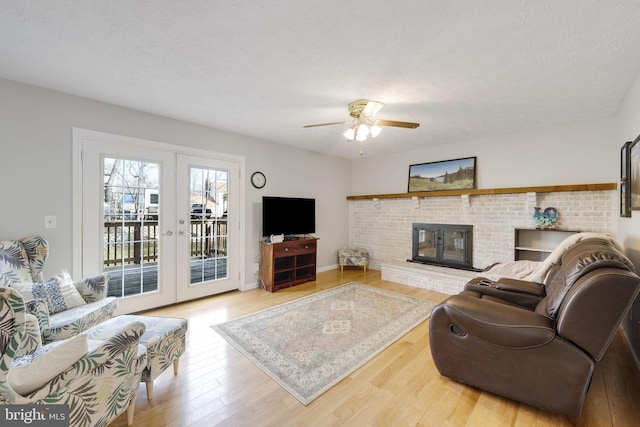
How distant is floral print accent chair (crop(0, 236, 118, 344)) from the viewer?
5.84 feet

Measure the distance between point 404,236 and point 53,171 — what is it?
494cm

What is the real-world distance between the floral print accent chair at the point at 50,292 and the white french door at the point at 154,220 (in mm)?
502

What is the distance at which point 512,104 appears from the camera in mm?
2793

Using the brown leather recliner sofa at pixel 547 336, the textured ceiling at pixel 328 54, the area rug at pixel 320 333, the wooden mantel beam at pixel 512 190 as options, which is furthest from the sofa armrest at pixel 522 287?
the textured ceiling at pixel 328 54

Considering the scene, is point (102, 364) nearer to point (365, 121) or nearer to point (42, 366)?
point (42, 366)

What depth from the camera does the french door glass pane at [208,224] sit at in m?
3.53

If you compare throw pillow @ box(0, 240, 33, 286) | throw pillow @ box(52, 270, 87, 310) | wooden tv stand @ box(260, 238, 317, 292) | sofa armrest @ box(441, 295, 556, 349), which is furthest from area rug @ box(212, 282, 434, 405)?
throw pillow @ box(0, 240, 33, 286)

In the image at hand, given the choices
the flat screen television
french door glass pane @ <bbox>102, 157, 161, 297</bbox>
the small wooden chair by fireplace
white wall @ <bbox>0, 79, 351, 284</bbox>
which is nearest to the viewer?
white wall @ <bbox>0, 79, 351, 284</bbox>

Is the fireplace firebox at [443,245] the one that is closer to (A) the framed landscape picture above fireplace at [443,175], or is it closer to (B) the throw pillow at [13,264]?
(A) the framed landscape picture above fireplace at [443,175]

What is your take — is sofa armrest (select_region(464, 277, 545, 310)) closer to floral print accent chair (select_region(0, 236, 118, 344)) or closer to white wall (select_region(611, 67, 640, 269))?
white wall (select_region(611, 67, 640, 269))

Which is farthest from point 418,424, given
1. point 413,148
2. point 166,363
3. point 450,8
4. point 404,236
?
point 413,148

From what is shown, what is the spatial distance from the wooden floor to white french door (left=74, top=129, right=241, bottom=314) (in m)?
1.34

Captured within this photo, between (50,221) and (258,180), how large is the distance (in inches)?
93.5

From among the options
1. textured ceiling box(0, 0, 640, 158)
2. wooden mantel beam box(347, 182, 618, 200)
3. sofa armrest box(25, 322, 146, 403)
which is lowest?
sofa armrest box(25, 322, 146, 403)
